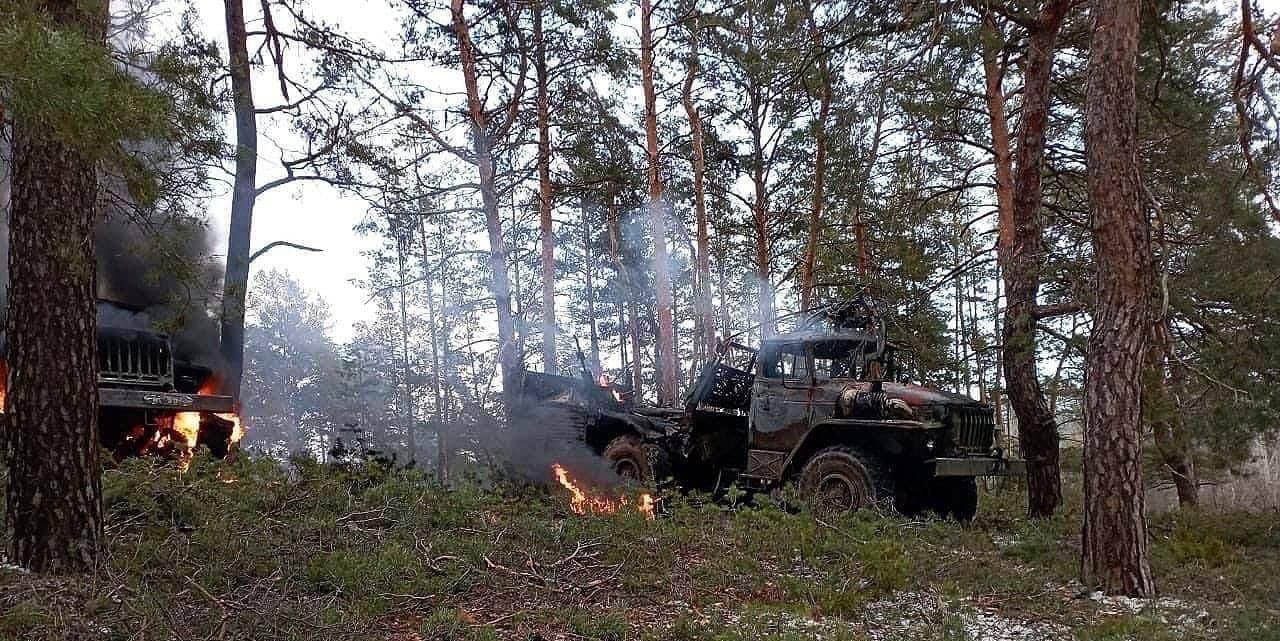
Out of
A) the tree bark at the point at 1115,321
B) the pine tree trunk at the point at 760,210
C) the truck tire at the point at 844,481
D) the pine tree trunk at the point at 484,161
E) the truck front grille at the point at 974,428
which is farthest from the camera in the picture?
the pine tree trunk at the point at 760,210

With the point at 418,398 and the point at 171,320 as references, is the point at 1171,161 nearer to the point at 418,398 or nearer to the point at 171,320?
the point at 171,320

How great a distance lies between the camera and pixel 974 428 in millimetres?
9438

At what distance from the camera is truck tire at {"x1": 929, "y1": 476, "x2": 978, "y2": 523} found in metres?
9.78

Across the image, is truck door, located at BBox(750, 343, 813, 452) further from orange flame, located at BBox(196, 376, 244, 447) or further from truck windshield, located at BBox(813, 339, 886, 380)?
orange flame, located at BBox(196, 376, 244, 447)

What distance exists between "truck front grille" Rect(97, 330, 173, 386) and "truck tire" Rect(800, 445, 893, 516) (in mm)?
7101

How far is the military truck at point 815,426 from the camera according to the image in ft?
29.8

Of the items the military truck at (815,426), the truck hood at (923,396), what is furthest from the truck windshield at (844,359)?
the truck hood at (923,396)

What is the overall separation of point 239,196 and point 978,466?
10.0m

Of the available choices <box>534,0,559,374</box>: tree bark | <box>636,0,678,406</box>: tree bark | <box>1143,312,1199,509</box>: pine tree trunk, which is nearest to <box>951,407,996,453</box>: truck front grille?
<box>1143,312,1199,509</box>: pine tree trunk

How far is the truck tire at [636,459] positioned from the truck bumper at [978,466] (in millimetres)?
3809

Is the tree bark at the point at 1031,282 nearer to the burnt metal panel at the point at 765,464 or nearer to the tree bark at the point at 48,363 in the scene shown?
the burnt metal panel at the point at 765,464

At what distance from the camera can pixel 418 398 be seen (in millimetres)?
34125

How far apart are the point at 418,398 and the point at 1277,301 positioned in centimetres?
3071

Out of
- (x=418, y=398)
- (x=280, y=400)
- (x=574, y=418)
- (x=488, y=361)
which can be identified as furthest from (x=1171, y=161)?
(x=280, y=400)
